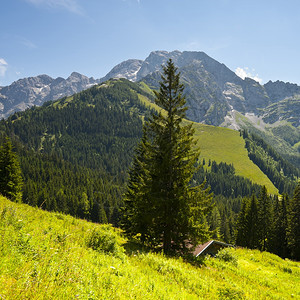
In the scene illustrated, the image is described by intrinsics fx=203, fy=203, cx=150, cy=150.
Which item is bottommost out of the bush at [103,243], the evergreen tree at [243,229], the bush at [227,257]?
the evergreen tree at [243,229]

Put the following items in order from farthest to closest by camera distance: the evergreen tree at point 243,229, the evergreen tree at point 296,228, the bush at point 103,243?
the evergreen tree at point 243,229 < the evergreen tree at point 296,228 < the bush at point 103,243

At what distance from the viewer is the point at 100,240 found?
10.4m

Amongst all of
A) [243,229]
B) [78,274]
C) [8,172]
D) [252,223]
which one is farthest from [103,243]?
[243,229]

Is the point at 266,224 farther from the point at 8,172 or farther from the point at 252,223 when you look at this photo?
the point at 8,172

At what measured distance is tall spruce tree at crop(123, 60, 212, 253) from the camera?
1642cm

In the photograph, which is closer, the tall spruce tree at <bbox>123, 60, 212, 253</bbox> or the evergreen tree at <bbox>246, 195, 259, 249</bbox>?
the tall spruce tree at <bbox>123, 60, 212, 253</bbox>

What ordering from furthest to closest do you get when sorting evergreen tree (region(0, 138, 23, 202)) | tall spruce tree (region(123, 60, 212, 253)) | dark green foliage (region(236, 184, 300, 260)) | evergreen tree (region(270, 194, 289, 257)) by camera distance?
dark green foliage (region(236, 184, 300, 260)), evergreen tree (region(270, 194, 289, 257)), evergreen tree (region(0, 138, 23, 202)), tall spruce tree (region(123, 60, 212, 253))

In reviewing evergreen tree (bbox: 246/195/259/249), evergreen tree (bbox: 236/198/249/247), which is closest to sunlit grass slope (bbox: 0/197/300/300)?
evergreen tree (bbox: 246/195/259/249)

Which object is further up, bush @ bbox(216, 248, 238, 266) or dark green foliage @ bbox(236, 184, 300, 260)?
bush @ bbox(216, 248, 238, 266)

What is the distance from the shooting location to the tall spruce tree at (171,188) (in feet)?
53.9

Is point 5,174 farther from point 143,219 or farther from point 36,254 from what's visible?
point 36,254

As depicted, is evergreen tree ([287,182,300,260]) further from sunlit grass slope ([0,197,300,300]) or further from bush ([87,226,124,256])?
bush ([87,226,124,256])

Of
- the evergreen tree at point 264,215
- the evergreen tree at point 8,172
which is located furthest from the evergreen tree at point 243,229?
the evergreen tree at point 8,172

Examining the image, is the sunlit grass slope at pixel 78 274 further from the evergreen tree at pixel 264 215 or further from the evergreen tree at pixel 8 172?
the evergreen tree at pixel 264 215
